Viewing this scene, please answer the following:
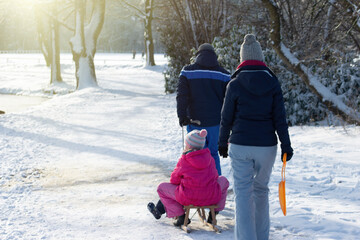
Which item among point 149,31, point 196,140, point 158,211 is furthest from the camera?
point 149,31

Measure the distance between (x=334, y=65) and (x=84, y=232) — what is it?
9868 millimetres

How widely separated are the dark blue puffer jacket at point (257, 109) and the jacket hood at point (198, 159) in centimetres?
62

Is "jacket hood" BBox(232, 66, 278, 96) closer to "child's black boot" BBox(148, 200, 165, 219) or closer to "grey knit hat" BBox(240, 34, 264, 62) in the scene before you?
"grey knit hat" BBox(240, 34, 264, 62)

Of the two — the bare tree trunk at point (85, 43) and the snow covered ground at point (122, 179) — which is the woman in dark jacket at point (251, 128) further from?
the bare tree trunk at point (85, 43)

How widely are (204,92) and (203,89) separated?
0.13ft

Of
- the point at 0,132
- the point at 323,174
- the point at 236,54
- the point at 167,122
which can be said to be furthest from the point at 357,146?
the point at 0,132

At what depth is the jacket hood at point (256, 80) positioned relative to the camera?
12.1 ft

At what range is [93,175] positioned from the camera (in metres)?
7.20

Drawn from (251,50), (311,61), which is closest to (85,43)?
(311,61)

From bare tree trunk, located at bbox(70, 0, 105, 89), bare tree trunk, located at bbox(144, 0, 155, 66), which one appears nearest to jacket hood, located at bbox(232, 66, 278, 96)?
bare tree trunk, located at bbox(70, 0, 105, 89)

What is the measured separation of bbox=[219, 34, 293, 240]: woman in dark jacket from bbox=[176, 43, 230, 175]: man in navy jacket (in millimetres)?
1390

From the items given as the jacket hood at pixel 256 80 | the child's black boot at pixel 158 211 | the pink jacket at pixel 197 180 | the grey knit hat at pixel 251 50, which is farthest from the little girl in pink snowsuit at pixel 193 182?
the grey knit hat at pixel 251 50

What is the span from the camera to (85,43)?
22375 millimetres

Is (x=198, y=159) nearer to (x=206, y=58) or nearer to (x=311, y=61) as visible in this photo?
(x=206, y=58)
